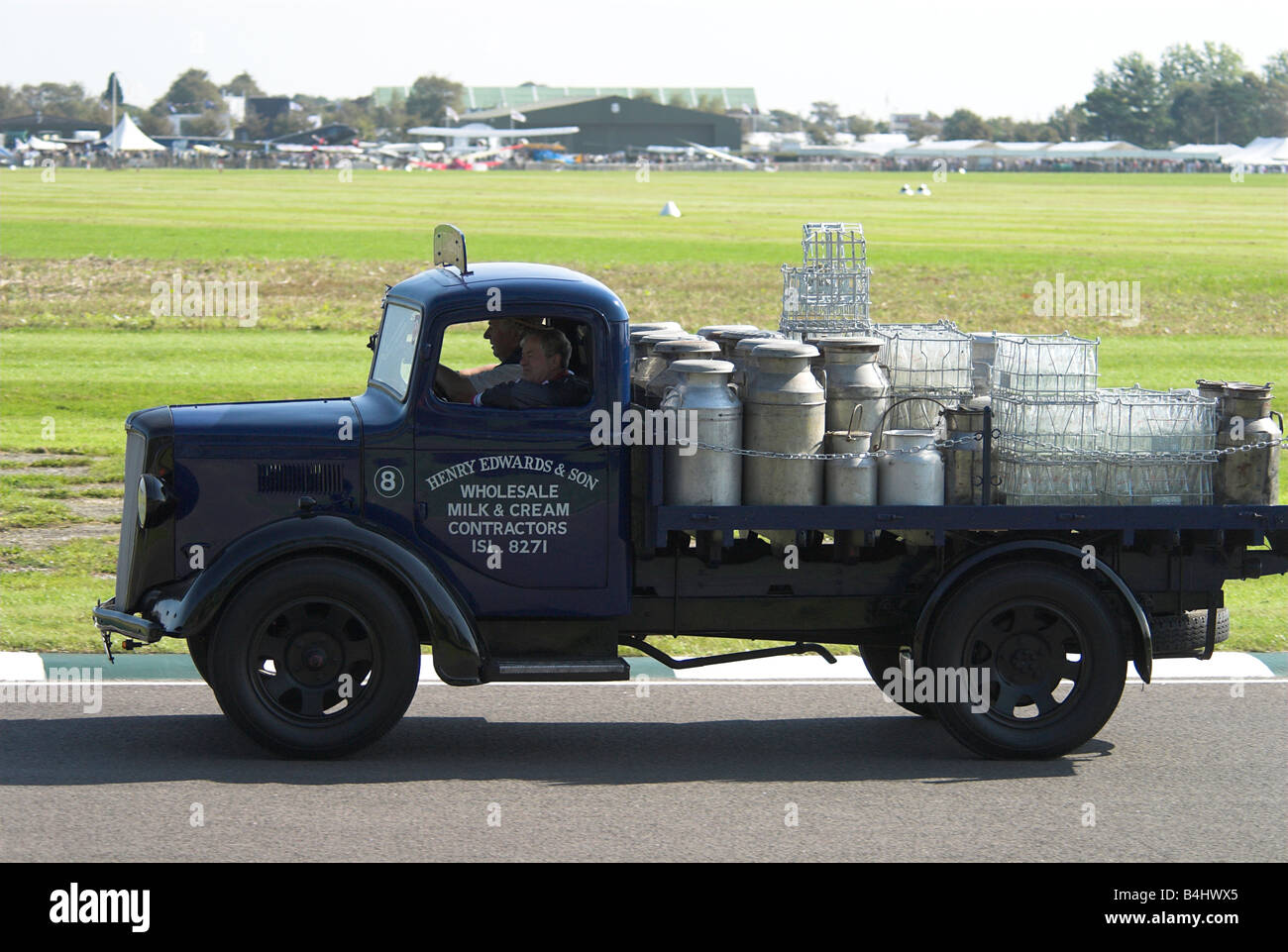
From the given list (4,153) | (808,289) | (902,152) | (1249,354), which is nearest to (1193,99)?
(902,152)

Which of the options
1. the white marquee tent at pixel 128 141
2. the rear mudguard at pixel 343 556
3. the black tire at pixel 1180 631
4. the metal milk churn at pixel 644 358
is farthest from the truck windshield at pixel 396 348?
the white marquee tent at pixel 128 141

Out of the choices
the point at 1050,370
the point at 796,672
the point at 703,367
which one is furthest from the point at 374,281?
the point at 1050,370

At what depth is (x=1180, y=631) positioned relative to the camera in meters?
7.48

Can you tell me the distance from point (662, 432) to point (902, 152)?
16125cm

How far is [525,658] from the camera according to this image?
23.2 ft

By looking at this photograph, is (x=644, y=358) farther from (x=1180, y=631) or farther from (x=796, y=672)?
(x=1180, y=631)

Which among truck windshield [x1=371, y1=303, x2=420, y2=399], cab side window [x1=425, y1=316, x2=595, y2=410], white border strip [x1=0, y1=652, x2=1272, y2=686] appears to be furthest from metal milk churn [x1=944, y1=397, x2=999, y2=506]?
truck windshield [x1=371, y1=303, x2=420, y2=399]

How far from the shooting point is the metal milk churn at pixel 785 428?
7.03 m

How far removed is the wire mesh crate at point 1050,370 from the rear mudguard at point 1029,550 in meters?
0.66

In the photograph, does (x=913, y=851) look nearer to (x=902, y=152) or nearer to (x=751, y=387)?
(x=751, y=387)

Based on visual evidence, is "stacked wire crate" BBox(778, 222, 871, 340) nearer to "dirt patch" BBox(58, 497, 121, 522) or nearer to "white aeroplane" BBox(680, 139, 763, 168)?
"dirt patch" BBox(58, 497, 121, 522)

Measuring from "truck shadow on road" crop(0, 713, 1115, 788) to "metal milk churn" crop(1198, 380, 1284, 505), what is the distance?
127 cm

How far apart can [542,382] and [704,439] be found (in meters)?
0.76

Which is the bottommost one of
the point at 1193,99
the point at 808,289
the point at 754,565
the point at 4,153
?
the point at 754,565
